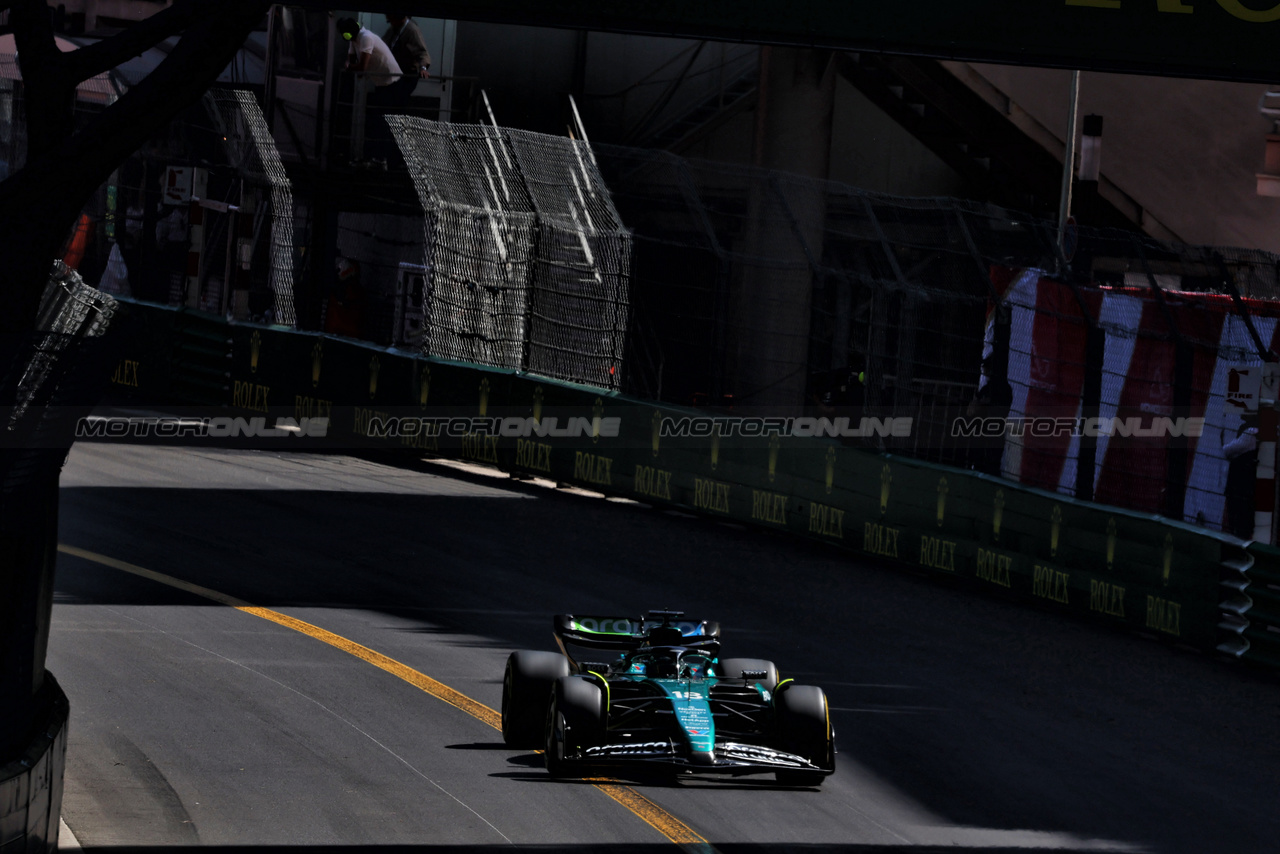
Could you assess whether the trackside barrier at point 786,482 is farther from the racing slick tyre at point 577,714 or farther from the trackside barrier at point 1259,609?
the racing slick tyre at point 577,714

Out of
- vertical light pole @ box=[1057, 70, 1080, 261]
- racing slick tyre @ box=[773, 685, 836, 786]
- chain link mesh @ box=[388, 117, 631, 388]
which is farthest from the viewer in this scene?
vertical light pole @ box=[1057, 70, 1080, 261]

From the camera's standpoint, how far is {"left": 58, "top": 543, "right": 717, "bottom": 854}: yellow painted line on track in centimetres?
854

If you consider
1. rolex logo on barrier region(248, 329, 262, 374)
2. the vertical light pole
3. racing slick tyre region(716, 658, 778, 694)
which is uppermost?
the vertical light pole

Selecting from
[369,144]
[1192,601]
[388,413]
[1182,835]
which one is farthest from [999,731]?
[369,144]

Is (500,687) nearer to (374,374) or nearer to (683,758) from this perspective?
(683,758)

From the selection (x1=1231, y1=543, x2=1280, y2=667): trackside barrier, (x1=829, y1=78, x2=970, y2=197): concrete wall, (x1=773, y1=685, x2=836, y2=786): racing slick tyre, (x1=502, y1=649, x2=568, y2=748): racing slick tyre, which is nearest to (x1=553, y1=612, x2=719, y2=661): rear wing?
(x1=502, y1=649, x2=568, y2=748): racing slick tyre

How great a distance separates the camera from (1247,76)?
1264 cm

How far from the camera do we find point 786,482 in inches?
667

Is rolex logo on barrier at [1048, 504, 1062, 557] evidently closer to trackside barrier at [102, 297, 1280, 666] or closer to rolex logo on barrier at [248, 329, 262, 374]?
trackside barrier at [102, 297, 1280, 666]

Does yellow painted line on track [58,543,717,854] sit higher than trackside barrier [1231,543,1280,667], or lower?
lower

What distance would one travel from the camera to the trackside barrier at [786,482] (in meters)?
13.9

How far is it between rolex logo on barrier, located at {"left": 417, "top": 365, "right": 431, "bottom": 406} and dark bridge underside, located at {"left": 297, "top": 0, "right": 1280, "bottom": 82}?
7.67m

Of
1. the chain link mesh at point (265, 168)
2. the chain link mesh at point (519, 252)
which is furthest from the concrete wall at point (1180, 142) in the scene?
the chain link mesh at point (265, 168)

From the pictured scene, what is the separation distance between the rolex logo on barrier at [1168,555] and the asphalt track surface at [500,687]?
623mm
